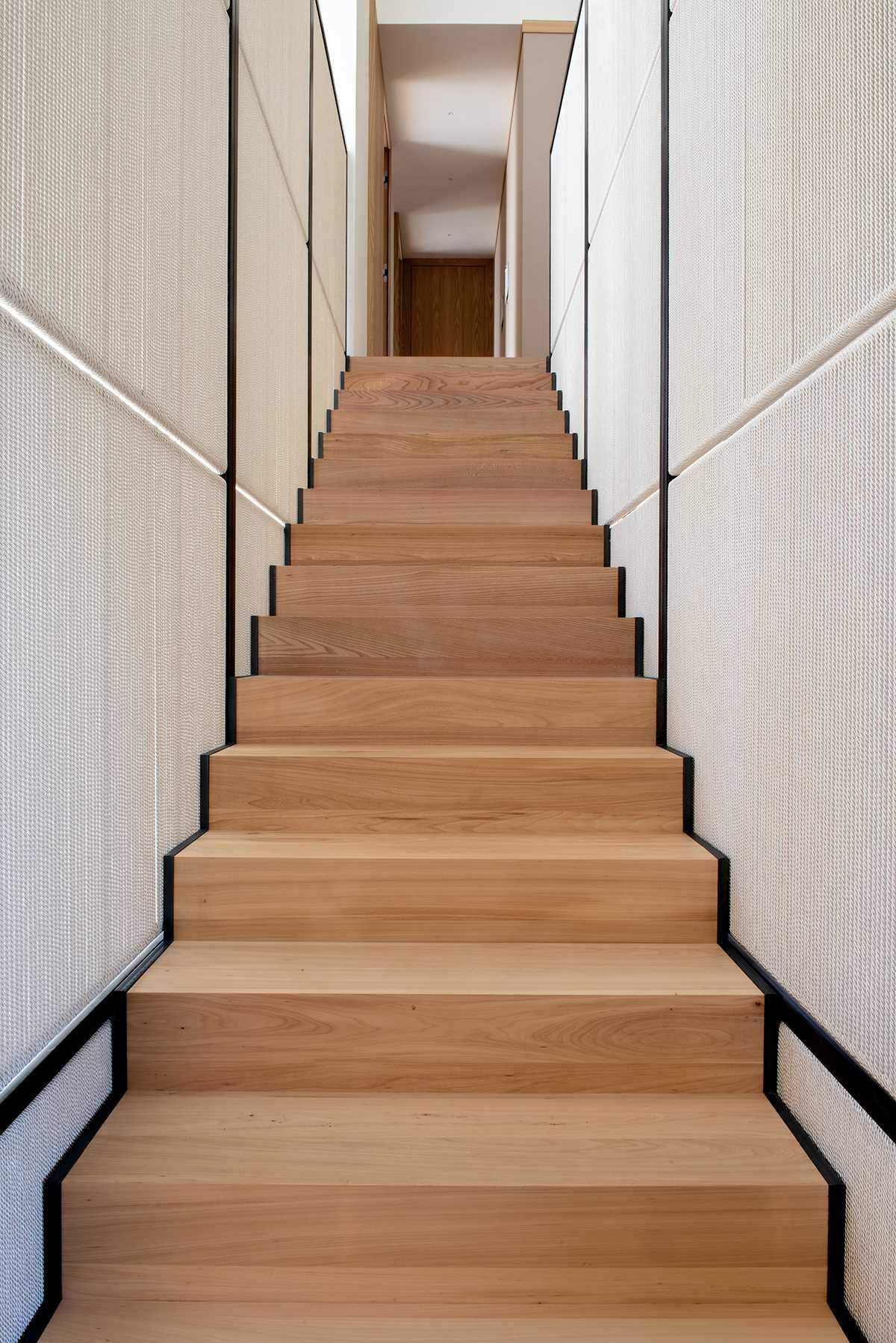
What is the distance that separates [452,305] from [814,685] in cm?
795

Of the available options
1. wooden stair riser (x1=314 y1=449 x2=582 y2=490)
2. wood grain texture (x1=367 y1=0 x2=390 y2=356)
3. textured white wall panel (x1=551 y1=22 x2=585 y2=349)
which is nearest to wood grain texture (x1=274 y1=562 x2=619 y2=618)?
wooden stair riser (x1=314 y1=449 x2=582 y2=490)

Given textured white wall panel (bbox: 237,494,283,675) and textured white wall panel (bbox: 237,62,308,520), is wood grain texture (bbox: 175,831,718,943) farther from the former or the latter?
textured white wall panel (bbox: 237,62,308,520)

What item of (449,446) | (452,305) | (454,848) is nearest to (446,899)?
(454,848)

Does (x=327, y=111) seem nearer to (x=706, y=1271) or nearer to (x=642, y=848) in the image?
(x=642, y=848)

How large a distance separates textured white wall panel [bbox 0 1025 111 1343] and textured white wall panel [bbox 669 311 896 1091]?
937 mm

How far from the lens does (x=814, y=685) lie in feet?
3.58

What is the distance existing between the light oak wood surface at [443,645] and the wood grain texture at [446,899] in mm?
737

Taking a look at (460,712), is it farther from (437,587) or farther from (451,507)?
(451,507)

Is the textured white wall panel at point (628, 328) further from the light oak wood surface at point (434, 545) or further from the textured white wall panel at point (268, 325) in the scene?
the textured white wall panel at point (268, 325)

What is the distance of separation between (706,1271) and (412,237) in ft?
27.0

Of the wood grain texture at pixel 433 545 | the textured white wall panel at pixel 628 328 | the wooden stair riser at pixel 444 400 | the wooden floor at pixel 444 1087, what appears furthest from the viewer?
the wooden stair riser at pixel 444 400

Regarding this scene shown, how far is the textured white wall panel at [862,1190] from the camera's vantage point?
91 centimetres

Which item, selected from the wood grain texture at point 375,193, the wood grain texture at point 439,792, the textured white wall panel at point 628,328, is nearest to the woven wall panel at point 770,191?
the textured white wall panel at point 628,328

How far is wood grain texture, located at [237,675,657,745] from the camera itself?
6.13 ft
